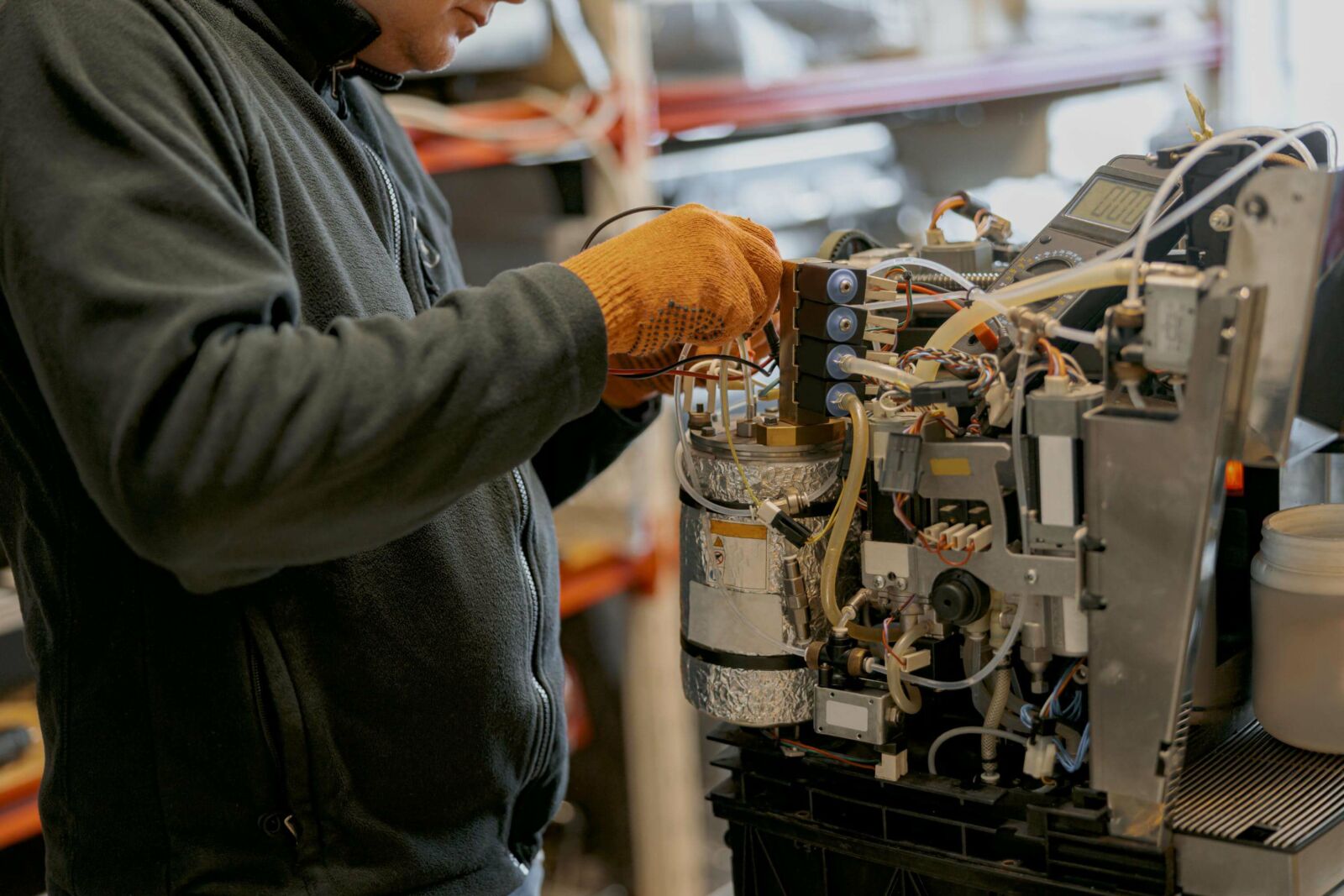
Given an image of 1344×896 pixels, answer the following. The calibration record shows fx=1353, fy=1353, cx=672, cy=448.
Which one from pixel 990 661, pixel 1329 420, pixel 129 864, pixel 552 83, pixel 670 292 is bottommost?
pixel 129 864

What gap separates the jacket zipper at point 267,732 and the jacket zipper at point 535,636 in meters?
0.21

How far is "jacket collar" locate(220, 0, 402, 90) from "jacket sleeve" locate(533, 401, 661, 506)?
42cm

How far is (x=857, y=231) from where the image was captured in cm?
119

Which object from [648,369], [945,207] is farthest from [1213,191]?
[648,369]

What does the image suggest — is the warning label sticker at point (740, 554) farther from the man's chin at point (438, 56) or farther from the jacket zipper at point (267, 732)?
the man's chin at point (438, 56)

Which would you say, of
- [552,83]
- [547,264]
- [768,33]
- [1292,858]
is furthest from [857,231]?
[768,33]

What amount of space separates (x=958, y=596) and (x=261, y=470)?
0.44 metres

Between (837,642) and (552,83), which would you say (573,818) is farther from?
(837,642)

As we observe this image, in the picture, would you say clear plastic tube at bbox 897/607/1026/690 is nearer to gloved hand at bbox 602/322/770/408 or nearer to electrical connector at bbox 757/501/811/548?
electrical connector at bbox 757/501/811/548

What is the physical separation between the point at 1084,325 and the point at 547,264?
15.3 inches

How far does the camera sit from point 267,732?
0.97 meters

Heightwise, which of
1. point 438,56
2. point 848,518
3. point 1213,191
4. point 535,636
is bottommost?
point 535,636

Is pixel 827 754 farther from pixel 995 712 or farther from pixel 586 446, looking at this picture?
pixel 586 446

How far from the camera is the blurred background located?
2.08 meters
